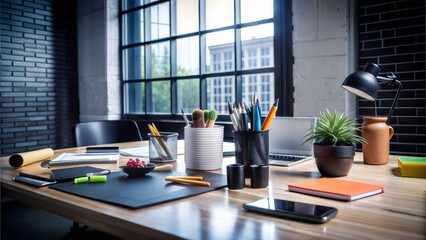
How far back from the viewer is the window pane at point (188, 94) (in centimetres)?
354

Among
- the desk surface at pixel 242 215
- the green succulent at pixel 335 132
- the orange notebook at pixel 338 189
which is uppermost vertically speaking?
the green succulent at pixel 335 132

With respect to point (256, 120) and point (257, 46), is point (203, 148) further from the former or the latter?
point (257, 46)

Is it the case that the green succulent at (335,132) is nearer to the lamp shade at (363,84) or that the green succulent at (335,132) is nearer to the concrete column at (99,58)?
the lamp shade at (363,84)

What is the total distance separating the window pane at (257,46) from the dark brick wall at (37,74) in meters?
2.35

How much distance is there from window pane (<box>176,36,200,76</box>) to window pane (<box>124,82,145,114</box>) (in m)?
0.66

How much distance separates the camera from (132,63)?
13.8ft

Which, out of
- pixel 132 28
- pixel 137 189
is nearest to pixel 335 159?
pixel 137 189

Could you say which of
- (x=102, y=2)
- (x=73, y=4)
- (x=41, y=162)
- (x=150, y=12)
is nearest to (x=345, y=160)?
(x=41, y=162)

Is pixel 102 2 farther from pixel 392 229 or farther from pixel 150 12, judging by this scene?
pixel 392 229

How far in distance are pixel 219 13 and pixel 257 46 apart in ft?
1.51

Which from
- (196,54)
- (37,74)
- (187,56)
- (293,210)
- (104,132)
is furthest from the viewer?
(37,74)

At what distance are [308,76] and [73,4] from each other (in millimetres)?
3185

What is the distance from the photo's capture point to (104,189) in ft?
3.09

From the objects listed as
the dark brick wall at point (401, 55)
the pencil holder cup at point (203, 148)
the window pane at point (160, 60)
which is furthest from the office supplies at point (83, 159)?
the window pane at point (160, 60)
